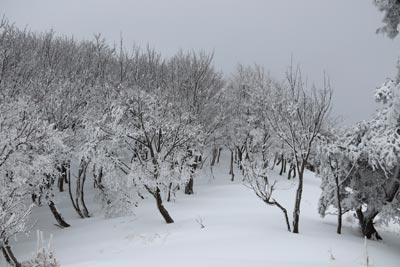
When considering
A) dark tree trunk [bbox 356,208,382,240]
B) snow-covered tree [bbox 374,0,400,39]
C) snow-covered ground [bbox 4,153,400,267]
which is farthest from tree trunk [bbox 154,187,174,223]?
snow-covered tree [bbox 374,0,400,39]

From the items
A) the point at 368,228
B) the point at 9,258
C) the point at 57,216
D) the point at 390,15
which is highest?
the point at 390,15

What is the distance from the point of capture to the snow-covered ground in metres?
10.2

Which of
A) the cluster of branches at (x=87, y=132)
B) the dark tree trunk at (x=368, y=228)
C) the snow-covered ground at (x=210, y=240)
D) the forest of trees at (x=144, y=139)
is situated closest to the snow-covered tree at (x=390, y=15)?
the forest of trees at (x=144, y=139)

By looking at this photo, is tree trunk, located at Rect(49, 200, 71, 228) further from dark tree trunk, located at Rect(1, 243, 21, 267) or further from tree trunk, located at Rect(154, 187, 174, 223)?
tree trunk, located at Rect(154, 187, 174, 223)

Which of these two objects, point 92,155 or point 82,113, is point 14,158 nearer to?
point 92,155

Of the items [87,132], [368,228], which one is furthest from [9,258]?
[368,228]

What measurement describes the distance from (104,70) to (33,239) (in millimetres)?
13316

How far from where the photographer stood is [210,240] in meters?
12.4

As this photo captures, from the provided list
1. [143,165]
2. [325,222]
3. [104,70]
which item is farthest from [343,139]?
[104,70]

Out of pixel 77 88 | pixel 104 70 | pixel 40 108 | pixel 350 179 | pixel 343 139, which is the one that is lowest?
pixel 350 179

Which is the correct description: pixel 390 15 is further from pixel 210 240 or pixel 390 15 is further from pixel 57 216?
pixel 57 216

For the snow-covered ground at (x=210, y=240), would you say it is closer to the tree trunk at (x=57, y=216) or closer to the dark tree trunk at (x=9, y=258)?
the tree trunk at (x=57, y=216)

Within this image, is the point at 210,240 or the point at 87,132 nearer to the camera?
the point at 210,240

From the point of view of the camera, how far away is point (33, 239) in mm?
18062
